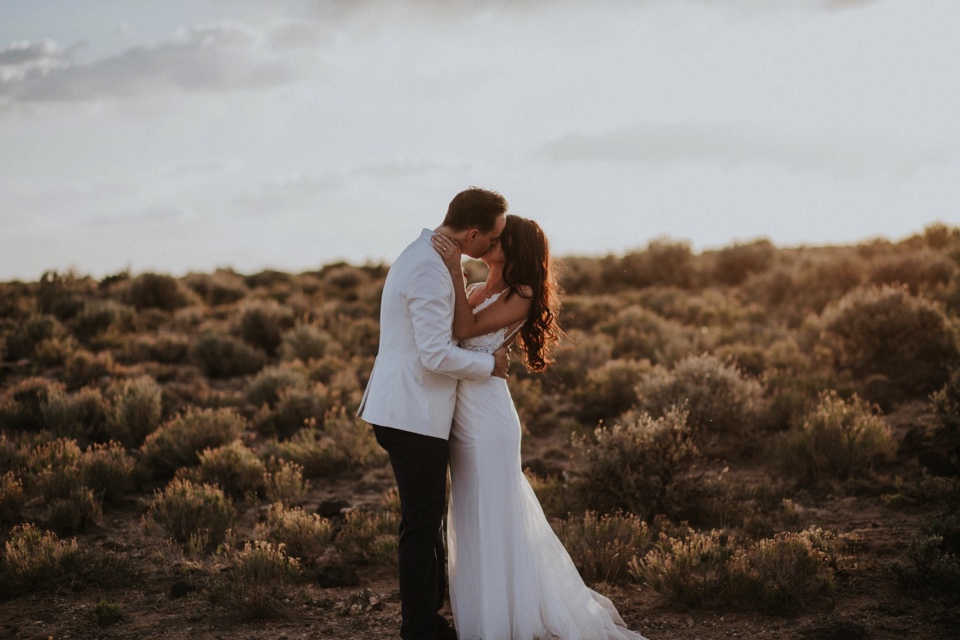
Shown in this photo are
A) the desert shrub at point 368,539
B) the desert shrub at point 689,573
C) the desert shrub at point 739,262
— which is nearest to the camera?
the desert shrub at point 689,573

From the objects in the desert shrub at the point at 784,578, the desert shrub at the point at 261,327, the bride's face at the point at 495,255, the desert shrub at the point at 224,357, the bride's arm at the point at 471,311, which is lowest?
the desert shrub at the point at 784,578

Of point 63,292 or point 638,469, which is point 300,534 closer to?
point 638,469

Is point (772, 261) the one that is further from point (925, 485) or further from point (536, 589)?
point (536, 589)

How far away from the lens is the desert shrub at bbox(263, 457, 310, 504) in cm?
832

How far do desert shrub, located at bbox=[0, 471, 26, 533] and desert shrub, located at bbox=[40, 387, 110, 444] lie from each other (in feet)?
7.23

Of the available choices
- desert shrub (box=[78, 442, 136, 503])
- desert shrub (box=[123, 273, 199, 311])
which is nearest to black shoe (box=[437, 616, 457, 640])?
desert shrub (box=[78, 442, 136, 503])

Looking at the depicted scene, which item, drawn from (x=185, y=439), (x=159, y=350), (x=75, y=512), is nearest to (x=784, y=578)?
(x=75, y=512)

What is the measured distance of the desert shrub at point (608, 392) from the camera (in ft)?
36.9

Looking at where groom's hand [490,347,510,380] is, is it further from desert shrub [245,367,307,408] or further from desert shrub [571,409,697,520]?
desert shrub [245,367,307,408]

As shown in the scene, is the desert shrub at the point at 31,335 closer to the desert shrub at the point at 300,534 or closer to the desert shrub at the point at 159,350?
the desert shrub at the point at 159,350

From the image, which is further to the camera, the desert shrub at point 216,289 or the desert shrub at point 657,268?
the desert shrub at point 657,268

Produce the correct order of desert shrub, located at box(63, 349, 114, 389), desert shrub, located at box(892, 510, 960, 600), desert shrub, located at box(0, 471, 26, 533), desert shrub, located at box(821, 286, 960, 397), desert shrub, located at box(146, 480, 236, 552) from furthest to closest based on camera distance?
1. desert shrub, located at box(63, 349, 114, 389)
2. desert shrub, located at box(821, 286, 960, 397)
3. desert shrub, located at box(0, 471, 26, 533)
4. desert shrub, located at box(146, 480, 236, 552)
5. desert shrub, located at box(892, 510, 960, 600)

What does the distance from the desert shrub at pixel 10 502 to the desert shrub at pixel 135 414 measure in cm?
240

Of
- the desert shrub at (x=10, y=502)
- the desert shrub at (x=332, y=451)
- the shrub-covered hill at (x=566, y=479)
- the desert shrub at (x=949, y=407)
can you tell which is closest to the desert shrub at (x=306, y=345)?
the shrub-covered hill at (x=566, y=479)
